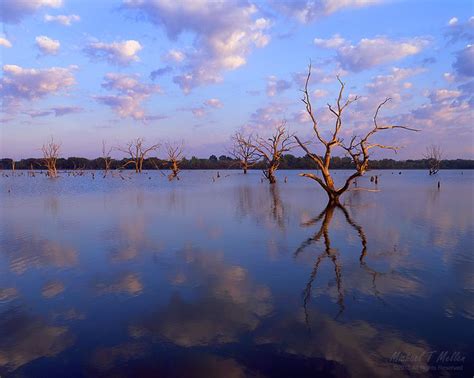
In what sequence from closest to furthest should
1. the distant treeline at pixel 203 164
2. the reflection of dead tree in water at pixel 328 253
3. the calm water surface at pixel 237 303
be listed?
the calm water surface at pixel 237 303
the reflection of dead tree in water at pixel 328 253
the distant treeline at pixel 203 164

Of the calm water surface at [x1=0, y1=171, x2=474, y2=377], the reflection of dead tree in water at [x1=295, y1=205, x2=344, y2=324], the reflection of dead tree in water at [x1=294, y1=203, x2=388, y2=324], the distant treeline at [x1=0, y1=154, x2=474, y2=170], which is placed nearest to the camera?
the calm water surface at [x1=0, y1=171, x2=474, y2=377]

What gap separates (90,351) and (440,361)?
4647mm

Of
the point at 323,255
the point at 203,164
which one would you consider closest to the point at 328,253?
the point at 323,255

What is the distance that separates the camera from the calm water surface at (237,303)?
15.5 ft

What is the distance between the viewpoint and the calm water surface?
4.74 metres

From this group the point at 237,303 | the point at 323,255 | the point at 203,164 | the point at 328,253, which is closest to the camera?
the point at 237,303

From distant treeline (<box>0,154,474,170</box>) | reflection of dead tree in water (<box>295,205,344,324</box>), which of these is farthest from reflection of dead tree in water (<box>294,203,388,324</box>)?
distant treeline (<box>0,154,474,170</box>)

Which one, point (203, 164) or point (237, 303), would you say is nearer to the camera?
point (237, 303)

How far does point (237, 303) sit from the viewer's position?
6.61 metres

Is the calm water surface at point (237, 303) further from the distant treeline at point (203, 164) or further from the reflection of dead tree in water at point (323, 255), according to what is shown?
the distant treeline at point (203, 164)

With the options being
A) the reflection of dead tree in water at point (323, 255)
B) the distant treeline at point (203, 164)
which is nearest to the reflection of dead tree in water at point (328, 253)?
the reflection of dead tree in water at point (323, 255)

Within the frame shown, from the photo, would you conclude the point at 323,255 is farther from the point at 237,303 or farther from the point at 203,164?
the point at 203,164

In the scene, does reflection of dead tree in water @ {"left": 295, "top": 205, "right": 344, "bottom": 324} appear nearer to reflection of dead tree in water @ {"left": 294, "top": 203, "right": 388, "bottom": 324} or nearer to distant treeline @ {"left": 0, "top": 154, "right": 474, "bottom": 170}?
reflection of dead tree in water @ {"left": 294, "top": 203, "right": 388, "bottom": 324}

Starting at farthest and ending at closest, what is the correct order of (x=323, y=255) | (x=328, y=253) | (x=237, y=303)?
(x=328, y=253) < (x=323, y=255) < (x=237, y=303)
